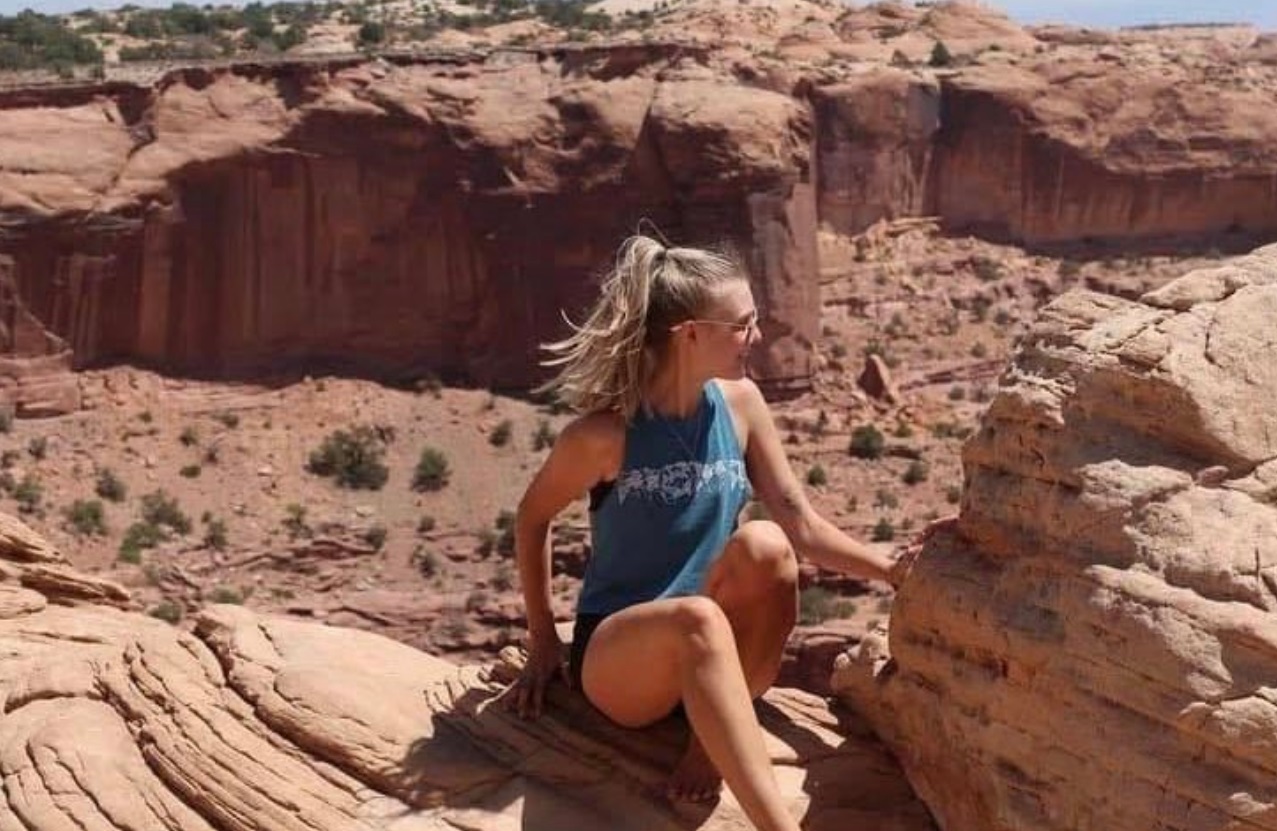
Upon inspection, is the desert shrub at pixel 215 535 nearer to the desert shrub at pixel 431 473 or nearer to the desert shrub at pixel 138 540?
the desert shrub at pixel 138 540

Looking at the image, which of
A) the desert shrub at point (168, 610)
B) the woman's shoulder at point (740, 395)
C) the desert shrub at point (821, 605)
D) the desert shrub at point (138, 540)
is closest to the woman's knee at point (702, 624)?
the woman's shoulder at point (740, 395)

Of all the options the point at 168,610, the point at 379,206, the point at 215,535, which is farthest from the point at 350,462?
the point at 168,610

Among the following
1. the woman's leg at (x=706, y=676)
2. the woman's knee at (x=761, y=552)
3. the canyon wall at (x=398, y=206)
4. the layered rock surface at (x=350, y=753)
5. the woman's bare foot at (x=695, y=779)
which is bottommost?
the canyon wall at (x=398, y=206)

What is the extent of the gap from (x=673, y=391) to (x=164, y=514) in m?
24.1

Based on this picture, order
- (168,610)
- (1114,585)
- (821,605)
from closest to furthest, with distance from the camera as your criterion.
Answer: (1114,585), (821,605), (168,610)

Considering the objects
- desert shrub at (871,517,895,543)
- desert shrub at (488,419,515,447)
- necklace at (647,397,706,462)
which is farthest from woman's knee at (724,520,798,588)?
desert shrub at (488,419,515,447)

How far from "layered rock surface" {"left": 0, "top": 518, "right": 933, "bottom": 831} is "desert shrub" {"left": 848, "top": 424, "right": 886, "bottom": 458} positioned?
26.0 metres

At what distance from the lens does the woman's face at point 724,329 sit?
16.8 feet

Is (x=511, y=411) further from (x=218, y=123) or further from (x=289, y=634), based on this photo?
(x=289, y=634)

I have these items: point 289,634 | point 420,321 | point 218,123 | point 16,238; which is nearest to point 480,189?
point 420,321

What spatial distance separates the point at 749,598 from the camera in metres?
4.98

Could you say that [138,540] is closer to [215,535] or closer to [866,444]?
[215,535]

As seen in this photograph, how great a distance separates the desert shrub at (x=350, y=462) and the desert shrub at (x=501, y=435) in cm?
198

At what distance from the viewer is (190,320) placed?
108ft
